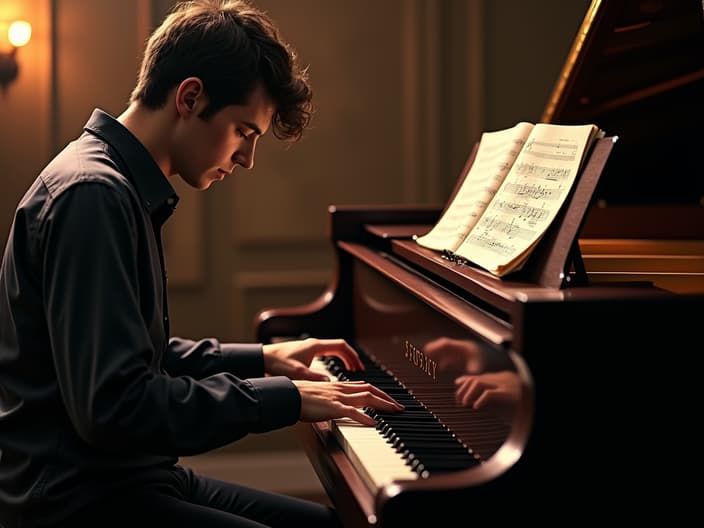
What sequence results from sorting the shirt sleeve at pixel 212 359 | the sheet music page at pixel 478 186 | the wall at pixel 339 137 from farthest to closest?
the wall at pixel 339 137 → the shirt sleeve at pixel 212 359 → the sheet music page at pixel 478 186

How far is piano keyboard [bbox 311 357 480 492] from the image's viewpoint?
5.29ft

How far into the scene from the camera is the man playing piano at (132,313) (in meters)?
1.52

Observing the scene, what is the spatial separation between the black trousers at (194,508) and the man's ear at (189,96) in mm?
636

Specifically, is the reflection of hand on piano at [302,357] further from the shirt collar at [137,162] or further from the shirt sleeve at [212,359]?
the shirt collar at [137,162]

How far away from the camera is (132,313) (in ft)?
5.02

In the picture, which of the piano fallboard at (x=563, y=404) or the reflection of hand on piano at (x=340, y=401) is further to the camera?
the reflection of hand on piano at (x=340, y=401)

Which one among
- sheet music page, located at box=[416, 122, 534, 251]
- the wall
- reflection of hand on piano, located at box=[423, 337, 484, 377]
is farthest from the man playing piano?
the wall

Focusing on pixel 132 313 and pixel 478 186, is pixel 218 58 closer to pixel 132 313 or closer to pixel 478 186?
pixel 132 313

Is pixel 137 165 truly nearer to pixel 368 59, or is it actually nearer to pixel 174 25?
pixel 174 25

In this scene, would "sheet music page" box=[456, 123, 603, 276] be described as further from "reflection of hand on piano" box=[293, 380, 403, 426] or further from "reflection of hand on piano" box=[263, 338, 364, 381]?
"reflection of hand on piano" box=[263, 338, 364, 381]

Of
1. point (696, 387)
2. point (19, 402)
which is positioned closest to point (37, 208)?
point (19, 402)

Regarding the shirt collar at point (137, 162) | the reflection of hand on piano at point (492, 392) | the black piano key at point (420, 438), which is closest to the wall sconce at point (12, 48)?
the shirt collar at point (137, 162)

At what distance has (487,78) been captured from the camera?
431 centimetres

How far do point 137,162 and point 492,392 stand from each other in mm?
713
